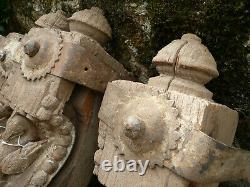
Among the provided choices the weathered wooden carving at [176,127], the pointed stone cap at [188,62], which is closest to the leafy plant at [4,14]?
the weathered wooden carving at [176,127]

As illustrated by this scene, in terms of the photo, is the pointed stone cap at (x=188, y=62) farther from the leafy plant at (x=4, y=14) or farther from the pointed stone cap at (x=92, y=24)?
the leafy plant at (x=4, y=14)

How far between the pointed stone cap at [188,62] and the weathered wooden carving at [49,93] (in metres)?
0.37

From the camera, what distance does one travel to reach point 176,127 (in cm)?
134

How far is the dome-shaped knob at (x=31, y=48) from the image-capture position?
5.61 feet

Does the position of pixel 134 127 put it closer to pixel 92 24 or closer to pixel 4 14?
pixel 92 24

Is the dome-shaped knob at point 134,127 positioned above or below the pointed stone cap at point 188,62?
below

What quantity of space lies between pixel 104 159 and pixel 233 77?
0.70 m

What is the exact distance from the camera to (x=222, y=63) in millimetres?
1763

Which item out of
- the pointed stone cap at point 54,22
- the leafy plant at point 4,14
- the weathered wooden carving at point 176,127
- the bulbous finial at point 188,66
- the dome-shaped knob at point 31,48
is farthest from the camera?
the leafy plant at point 4,14

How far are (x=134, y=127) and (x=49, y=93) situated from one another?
54cm

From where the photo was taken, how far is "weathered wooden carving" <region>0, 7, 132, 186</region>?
1713 mm

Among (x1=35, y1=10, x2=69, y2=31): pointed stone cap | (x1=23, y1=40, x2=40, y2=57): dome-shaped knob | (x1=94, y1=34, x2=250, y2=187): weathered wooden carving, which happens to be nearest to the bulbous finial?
(x1=94, y1=34, x2=250, y2=187): weathered wooden carving

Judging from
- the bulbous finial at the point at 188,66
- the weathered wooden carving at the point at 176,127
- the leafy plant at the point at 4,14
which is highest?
the bulbous finial at the point at 188,66

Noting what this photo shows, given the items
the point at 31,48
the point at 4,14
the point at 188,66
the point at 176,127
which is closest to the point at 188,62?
the point at 188,66
